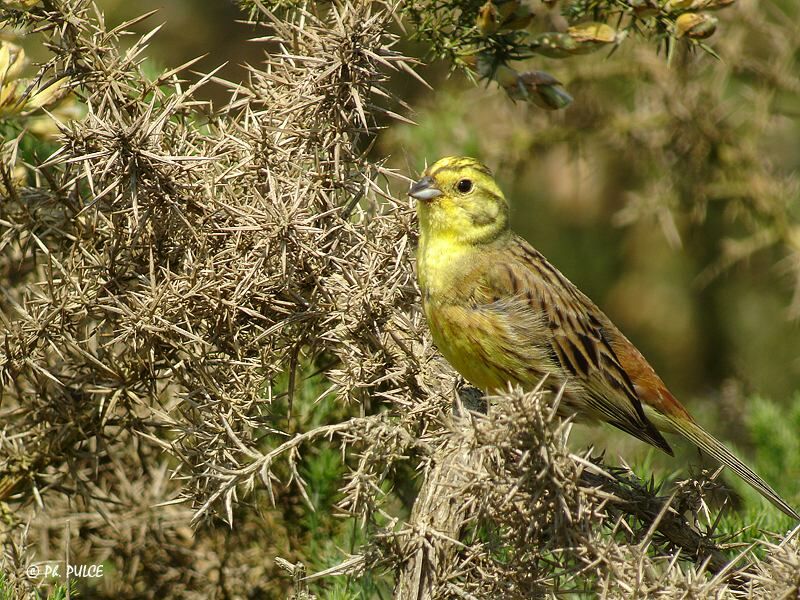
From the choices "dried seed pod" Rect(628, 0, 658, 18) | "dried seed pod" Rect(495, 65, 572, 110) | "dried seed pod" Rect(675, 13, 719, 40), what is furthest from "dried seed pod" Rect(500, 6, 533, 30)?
"dried seed pod" Rect(675, 13, 719, 40)

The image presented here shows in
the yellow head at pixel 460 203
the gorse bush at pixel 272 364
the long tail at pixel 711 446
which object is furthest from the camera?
the long tail at pixel 711 446

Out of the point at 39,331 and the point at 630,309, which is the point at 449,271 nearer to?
the point at 39,331

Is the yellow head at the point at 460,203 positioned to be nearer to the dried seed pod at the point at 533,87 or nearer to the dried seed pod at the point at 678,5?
the dried seed pod at the point at 533,87

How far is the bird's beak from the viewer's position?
9.87 ft

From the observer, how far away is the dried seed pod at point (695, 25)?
9.45 feet

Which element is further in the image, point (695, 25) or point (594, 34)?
point (594, 34)

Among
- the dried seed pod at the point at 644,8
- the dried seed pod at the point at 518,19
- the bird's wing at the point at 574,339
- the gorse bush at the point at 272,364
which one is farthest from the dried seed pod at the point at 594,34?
the bird's wing at the point at 574,339

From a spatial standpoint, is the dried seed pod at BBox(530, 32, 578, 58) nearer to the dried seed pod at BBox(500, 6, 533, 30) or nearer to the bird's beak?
the dried seed pod at BBox(500, 6, 533, 30)

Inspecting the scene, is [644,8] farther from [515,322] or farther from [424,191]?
[515,322]

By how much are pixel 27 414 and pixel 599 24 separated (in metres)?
2.00

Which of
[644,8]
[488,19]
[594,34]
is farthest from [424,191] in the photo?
[644,8]

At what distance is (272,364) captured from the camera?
2648 millimetres

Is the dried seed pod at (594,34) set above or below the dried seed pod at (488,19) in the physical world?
below

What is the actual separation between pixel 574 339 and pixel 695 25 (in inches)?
41.7
